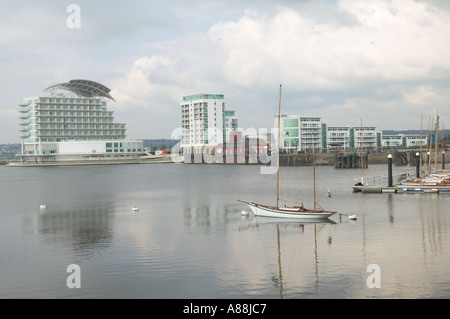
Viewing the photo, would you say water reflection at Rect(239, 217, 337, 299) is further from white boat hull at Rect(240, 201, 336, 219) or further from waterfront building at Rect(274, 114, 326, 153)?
waterfront building at Rect(274, 114, 326, 153)

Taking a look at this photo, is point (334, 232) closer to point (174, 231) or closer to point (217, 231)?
point (217, 231)

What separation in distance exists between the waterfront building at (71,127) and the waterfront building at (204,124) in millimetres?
22578

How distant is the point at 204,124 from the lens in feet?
608

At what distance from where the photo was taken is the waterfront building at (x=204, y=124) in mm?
185625

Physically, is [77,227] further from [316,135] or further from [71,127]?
[71,127]

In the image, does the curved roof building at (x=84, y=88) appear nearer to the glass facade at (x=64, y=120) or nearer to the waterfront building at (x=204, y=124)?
the glass facade at (x=64, y=120)

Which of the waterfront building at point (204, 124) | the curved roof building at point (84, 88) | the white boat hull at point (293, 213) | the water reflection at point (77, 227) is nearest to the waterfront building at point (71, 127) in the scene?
the curved roof building at point (84, 88)

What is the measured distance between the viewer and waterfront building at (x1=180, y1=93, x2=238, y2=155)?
186m

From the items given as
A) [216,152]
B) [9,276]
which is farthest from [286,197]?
[216,152]

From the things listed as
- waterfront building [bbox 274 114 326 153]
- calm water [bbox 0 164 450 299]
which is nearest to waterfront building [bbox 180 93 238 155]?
waterfront building [bbox 274 114 326 153]

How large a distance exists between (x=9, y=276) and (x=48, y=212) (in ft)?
78.6

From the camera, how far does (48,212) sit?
4400cm

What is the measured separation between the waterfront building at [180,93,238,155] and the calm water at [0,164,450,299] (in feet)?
466

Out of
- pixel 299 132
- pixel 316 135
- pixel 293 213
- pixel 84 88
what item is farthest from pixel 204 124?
pixel 293 213
